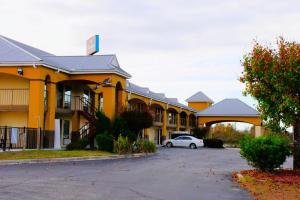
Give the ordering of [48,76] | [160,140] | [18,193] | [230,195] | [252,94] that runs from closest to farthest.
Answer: [18,193], [230,195], [252,94], [48,76], [160,140]

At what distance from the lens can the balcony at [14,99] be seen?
32263 mm

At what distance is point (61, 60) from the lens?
36.5 m

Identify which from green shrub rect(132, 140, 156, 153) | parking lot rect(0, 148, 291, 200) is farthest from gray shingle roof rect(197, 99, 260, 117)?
parking lot rect(0, 148, 291, 200)

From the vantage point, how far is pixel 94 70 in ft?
112

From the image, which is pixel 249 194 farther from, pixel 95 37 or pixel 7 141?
pixel 95 37

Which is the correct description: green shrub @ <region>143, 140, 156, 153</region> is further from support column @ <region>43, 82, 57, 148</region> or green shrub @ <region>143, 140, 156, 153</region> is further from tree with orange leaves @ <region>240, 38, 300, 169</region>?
tree with orange leaves @ <region>240, 38, 300, 169</region>

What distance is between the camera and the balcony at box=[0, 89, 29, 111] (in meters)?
32.3

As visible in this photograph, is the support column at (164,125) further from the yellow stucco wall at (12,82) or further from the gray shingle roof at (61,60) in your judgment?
the yellow stucco wall at (12,82)

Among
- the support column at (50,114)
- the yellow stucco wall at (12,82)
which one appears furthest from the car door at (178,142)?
the yellow stucco wall at (12,82)

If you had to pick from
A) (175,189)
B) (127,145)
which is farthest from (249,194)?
(127,145)

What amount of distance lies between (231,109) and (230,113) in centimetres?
122

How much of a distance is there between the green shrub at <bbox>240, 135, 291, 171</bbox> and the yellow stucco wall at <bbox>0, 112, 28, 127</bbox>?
1884 centimetres

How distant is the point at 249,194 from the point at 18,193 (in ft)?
19.3

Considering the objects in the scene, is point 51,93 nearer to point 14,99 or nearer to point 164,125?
point 14,99
